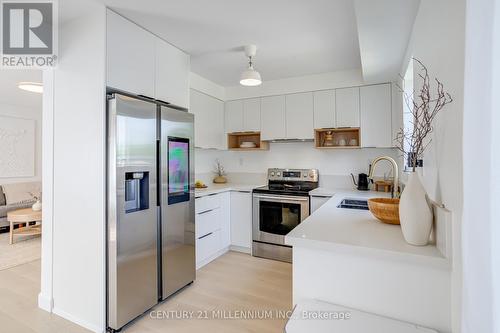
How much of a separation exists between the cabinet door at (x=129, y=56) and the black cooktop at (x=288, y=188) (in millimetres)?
1842

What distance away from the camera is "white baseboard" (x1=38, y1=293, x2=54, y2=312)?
2.18m

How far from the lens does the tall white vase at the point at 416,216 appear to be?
1100 mm

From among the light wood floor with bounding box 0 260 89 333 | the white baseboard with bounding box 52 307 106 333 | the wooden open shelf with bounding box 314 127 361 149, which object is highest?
the wooden open shelf with bounding box 314 127 361 149

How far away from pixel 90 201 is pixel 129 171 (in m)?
0.37

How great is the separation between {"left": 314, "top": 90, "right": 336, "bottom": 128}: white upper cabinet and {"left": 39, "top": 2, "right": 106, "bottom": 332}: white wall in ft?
8.34

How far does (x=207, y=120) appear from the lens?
12.1ft

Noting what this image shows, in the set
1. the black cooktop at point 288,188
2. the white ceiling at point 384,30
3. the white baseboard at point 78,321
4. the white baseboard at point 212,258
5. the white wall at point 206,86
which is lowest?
the white baseboard at point 78,321

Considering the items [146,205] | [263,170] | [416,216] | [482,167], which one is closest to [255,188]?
Result: [263,170]

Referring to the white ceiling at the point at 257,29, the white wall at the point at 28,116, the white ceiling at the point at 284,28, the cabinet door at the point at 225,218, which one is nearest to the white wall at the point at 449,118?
the white ceiling at the point at 284,28

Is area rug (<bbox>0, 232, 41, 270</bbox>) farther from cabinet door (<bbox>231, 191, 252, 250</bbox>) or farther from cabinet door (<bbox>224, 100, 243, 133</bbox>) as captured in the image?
cabinet door (<bbox>224, 100, 243, 133</bbox>)

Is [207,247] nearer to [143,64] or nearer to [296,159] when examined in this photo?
[296,159]

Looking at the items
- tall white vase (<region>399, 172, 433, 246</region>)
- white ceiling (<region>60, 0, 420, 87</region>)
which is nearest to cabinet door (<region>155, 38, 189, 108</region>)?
white ceiling (<region>60, 0, 420, 87</region>)

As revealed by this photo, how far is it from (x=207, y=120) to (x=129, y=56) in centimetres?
167

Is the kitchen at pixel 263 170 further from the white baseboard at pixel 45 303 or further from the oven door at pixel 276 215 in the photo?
the white baseboard at pixel 45 303
